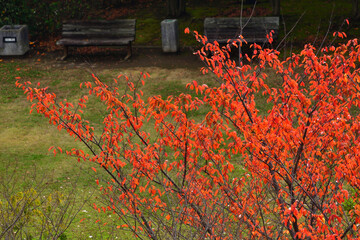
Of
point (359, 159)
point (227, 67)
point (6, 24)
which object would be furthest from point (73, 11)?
point (359, 159)

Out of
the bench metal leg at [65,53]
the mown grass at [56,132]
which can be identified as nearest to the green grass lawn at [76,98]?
Result: the mown grass at [56,132]

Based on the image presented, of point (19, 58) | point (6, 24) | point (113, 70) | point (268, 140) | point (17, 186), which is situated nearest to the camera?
point (268, 140)

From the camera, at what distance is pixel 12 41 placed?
18125 mm

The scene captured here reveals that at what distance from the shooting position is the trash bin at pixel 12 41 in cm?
1808

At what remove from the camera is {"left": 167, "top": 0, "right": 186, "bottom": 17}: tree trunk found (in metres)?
22.6

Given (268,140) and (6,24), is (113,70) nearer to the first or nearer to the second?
(6,24)

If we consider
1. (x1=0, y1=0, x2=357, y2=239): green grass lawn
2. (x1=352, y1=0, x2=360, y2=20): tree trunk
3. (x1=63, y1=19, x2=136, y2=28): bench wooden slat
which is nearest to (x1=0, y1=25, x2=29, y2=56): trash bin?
(x1=0, y1=0, x2=357, y2=239): green grass lawn

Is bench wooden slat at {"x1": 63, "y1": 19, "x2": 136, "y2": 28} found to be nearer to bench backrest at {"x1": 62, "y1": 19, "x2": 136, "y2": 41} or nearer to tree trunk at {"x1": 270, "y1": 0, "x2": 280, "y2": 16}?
bench backrest at {"x1": 62, "y1": 19, "x2": 136, "y2": 41}

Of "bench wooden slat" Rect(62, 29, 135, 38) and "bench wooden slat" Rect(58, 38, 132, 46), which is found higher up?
"bench wooden slat" Rect(62, 29, 135, 38)

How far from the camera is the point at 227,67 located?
250 inches

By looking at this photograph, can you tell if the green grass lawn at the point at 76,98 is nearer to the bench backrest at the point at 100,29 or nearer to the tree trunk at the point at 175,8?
the tree trunk at the point at 175,8

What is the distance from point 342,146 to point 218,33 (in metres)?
12.5

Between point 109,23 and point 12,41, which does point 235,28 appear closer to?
point 109,23

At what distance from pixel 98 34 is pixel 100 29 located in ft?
0.76
